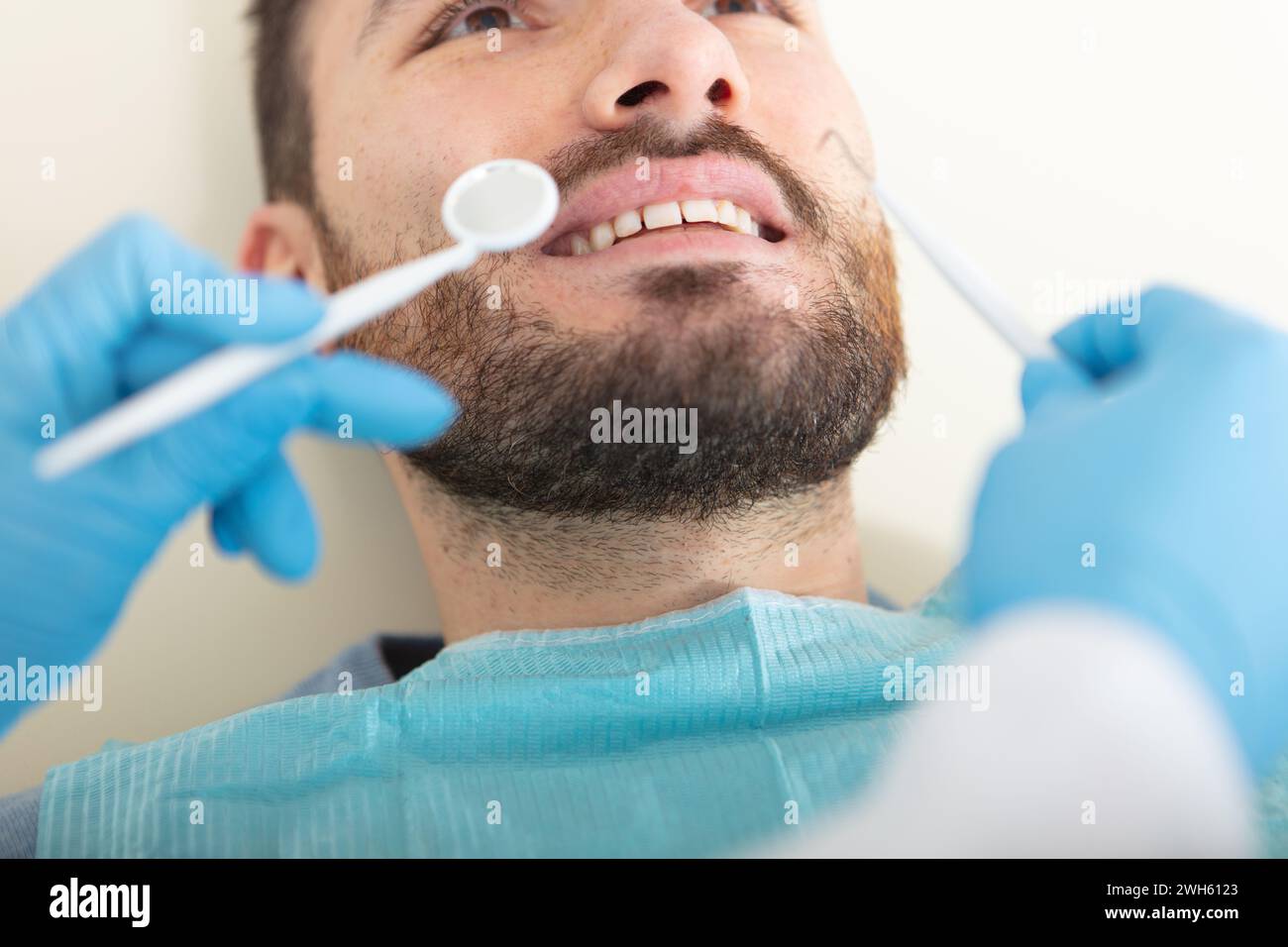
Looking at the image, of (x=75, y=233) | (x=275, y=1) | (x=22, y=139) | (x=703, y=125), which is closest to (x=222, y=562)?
(x=75, y=233)

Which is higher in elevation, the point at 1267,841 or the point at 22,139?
the point at 22,139

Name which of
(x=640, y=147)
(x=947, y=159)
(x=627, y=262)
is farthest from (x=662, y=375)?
(x=947, y=159)

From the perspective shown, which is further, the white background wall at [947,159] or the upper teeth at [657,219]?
the white background wall at [947,159]

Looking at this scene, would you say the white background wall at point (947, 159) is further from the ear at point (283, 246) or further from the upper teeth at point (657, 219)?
the upper teeth at point (657, 219)

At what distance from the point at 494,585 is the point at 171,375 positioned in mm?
420

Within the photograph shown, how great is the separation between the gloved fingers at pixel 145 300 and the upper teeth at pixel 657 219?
347 mm

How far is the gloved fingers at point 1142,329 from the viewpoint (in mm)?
773

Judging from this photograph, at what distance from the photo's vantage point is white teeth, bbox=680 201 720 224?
981 mm

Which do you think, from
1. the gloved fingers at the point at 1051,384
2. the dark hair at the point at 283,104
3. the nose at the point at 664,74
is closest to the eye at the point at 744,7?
the nose at the point at 664,74

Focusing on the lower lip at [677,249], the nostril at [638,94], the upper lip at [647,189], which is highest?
the nostril at [638,94]

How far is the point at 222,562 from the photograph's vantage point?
4.39 ft

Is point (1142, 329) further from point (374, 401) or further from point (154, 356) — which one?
point (154, 356)

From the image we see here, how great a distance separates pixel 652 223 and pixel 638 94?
4.6 inches

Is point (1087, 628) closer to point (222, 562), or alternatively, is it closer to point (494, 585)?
point (494, 585)
